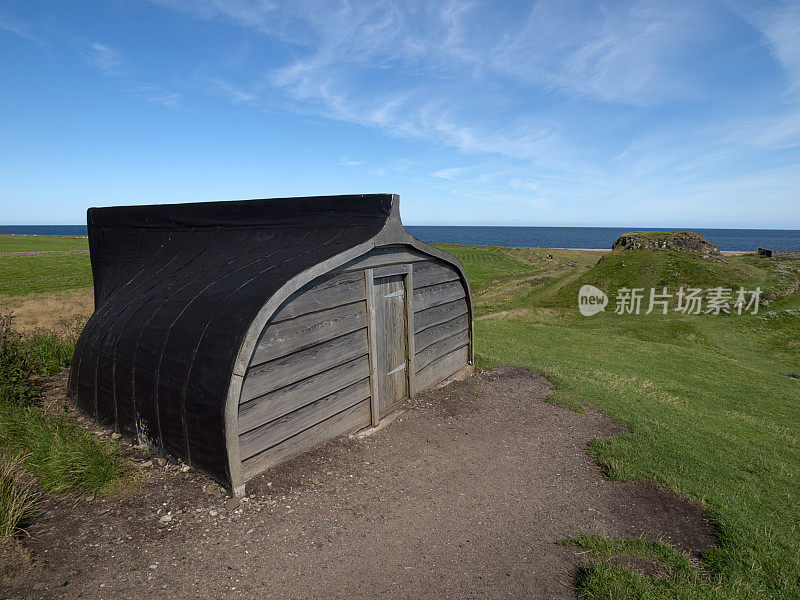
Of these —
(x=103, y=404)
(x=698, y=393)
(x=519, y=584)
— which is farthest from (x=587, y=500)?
(x=698, y=393)

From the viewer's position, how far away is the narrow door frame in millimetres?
8211

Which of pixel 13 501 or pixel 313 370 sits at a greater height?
pixel 313 370

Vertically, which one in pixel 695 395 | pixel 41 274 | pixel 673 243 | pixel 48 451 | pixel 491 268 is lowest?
pixel 491 268

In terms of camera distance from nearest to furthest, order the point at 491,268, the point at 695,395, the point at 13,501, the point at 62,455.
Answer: the point at 13,501 → the point at 62,455 → the point at 695,395 → the point at 491,268

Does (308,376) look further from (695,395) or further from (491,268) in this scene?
(491,268)

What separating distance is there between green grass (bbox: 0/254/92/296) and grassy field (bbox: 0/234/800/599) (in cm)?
189

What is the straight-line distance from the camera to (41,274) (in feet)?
134

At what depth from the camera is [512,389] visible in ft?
36.4

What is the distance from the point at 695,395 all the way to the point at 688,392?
19 centimetres

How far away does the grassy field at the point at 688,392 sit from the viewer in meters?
5.30

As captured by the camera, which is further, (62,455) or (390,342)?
(390,342)

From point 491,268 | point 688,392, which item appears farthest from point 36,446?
point 491,268

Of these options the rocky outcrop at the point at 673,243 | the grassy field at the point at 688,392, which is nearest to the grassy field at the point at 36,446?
the grassy field at the point at 688,392

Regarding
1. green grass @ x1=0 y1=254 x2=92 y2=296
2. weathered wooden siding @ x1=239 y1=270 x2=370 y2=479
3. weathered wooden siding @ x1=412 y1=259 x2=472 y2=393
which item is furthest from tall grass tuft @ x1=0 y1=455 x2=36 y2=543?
green grass @ x1=0 y1=254 x2=92 y2=296
